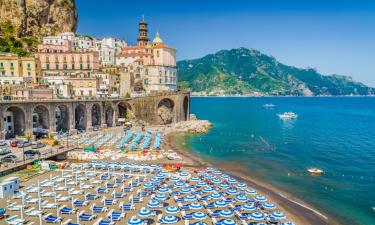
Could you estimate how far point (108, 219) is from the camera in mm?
31625

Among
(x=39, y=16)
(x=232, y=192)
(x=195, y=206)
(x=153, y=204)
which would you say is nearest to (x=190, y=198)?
(x=195, y=206)

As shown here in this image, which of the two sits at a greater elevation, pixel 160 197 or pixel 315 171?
pixel 160 197

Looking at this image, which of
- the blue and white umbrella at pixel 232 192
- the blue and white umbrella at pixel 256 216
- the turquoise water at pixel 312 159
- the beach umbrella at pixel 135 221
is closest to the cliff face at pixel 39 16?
the turquoise water at pixel 312 159

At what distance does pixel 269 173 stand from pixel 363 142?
48316mm

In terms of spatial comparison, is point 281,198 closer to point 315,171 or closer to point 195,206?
point 195,206

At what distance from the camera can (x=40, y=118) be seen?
77188mm

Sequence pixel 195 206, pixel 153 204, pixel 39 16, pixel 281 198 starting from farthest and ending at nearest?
pixel 39 16 < pixel 281 198 < pixel 153 204 < pixel 195 206

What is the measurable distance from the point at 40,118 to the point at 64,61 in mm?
32416

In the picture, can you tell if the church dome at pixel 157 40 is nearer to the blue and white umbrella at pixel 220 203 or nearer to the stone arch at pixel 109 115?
the stone arch at pixel 109 115

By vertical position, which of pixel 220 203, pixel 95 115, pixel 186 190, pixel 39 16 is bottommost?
pixel 220 203

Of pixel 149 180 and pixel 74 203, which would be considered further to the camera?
pixel 149 180

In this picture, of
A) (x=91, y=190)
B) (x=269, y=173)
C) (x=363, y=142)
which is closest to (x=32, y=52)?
(x=91, y=190)

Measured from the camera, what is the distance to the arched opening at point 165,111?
343 feet

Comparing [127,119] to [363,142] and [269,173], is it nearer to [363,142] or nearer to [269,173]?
[269,173]
